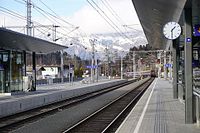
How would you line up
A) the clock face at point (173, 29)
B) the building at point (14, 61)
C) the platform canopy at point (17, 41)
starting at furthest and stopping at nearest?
the building at point (14, 61) < the platform canopy at point (17, 41) < the clock face at point (173, 29)

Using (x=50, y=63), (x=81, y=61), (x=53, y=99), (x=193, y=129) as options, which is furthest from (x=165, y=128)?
(x=81, y=61)

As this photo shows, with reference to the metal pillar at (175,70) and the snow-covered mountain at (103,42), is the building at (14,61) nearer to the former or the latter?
the metal pillar at (175,70)

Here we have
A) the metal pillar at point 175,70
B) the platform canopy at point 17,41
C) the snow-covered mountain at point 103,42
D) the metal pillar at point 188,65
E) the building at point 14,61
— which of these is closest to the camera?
the metal pillar at point 188,65

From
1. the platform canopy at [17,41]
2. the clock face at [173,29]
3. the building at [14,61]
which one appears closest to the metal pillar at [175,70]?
the clock face at [173,29]

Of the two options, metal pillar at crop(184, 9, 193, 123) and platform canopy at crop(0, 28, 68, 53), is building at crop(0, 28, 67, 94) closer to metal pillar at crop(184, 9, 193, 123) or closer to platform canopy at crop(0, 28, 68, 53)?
platform canopy at crop(0, 28, 68, 53)

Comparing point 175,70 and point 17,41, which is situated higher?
point 17,41

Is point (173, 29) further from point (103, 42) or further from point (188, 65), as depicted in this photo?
point (103, 42)

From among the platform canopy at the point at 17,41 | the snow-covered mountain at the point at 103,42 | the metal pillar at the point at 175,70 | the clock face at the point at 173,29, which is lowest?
the metal pillar at the point at 175,70

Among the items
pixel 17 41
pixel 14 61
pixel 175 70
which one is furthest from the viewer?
pixel 14 61

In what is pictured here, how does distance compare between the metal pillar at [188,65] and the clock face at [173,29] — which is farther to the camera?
the clock face at [173,29]

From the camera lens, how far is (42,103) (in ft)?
85.6

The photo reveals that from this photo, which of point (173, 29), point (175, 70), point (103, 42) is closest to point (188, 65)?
point (173, 29)

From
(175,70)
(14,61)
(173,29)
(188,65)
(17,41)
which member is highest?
(17,41)

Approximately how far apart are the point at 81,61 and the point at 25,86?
8752cm
